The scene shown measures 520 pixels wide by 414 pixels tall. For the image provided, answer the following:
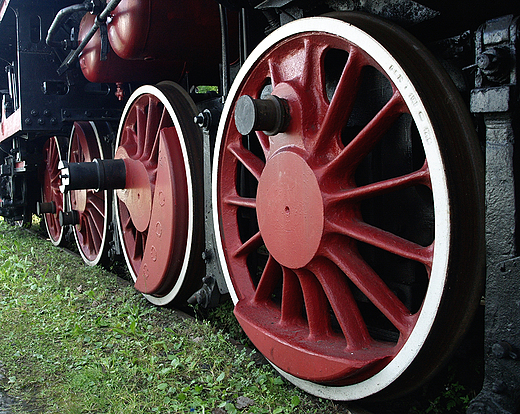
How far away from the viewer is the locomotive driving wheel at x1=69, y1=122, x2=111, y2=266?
14.4 ft

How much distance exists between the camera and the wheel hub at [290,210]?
1736 millimetres

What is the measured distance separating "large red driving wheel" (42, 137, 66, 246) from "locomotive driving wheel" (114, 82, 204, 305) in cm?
236

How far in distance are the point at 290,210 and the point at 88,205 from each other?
3312 mm

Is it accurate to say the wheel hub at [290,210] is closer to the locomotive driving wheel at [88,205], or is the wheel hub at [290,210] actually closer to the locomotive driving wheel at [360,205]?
the locomotive driving wheel at [360,205]

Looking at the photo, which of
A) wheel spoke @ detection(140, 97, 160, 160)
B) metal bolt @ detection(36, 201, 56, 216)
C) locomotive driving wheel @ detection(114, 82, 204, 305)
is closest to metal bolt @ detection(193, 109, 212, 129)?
locomotive driving wheel @ detection(114, 82, 204, 305)

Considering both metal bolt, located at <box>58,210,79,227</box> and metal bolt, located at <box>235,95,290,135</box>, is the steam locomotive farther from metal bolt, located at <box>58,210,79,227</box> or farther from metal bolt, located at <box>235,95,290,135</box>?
metal bolt, located at <box>58,210,79,227</box>

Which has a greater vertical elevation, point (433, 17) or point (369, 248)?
point (433, 17)

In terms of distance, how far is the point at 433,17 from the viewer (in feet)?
5.20

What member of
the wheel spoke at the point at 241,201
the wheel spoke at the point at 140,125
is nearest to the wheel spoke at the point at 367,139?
the wheel spoke at the point at 241,201

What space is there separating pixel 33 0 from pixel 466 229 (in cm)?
404

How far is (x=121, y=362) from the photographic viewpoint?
89.8 inches

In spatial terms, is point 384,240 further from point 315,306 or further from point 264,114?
point 264,114

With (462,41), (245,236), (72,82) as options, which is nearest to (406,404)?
(245,236)

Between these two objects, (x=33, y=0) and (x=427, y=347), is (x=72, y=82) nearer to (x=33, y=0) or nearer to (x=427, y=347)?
(x=33, y=0)
